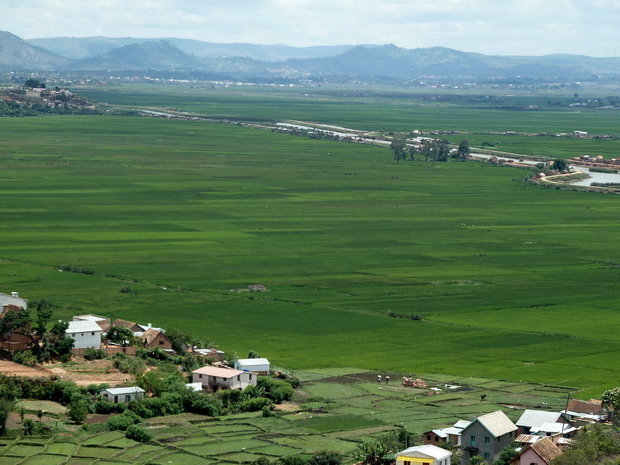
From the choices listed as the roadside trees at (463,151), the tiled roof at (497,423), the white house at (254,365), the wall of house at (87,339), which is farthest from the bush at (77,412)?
the roadside trees at (463,151)

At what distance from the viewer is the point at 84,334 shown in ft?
159

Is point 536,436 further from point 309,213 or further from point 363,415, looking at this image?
point 309,213

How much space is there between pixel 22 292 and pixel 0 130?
117745 millimetres

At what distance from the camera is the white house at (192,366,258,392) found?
45.0 metres

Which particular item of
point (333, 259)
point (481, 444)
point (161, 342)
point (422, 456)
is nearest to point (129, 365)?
point (161, 342)

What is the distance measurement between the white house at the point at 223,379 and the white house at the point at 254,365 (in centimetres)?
101

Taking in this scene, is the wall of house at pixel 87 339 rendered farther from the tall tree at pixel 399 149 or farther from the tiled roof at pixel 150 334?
the tall tree at pixel 399 149

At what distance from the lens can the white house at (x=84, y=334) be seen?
158ft

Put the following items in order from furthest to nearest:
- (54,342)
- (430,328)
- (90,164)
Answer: (90,164)
(430,328)
(54,342)

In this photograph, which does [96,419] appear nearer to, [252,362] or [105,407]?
[105,407]

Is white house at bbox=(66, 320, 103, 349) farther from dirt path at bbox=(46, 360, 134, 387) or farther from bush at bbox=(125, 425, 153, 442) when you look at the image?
bush at bbox=(125, 425, 153, 442)

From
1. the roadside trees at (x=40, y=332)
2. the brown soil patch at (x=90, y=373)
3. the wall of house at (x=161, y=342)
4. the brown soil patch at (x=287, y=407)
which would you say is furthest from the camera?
the wall of house at (x=161, y=342)

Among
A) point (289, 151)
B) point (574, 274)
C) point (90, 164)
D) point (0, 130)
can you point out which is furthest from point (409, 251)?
point (0, 130)

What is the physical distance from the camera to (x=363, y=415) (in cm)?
4231
